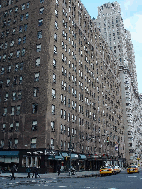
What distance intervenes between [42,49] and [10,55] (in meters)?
10.0

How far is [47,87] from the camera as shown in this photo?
45250mm

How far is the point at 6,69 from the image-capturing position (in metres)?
53.5

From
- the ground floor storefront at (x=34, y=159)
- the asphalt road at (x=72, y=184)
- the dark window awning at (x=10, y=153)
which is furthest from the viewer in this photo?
the dark window awning at (x=10, y=153)

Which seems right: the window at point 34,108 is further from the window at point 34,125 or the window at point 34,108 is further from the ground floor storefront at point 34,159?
the ground floor storefront at point 34,159

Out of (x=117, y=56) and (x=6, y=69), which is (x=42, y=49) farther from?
(x=117, y=56)

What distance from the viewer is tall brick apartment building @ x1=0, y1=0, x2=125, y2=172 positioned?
44.0 m

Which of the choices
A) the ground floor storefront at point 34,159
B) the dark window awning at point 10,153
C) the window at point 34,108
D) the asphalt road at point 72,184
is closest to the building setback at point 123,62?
the ground floor storefront at point 34,159

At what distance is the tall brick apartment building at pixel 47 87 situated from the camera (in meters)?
44.0

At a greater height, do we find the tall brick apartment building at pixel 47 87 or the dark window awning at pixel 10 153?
the tall brick apartment building at pixel 47 87

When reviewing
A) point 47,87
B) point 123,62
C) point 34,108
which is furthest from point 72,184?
point 123,62

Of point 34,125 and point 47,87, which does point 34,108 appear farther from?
point 47,87

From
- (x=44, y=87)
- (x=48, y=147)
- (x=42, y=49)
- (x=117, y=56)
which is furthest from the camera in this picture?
(x=117, y=56)

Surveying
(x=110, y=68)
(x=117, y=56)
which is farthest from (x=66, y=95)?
(x=117, y=56)

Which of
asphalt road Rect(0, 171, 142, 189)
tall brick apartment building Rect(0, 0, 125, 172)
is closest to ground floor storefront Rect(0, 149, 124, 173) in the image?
tall brick apartment building Rect(0, 0, 125, 172)
